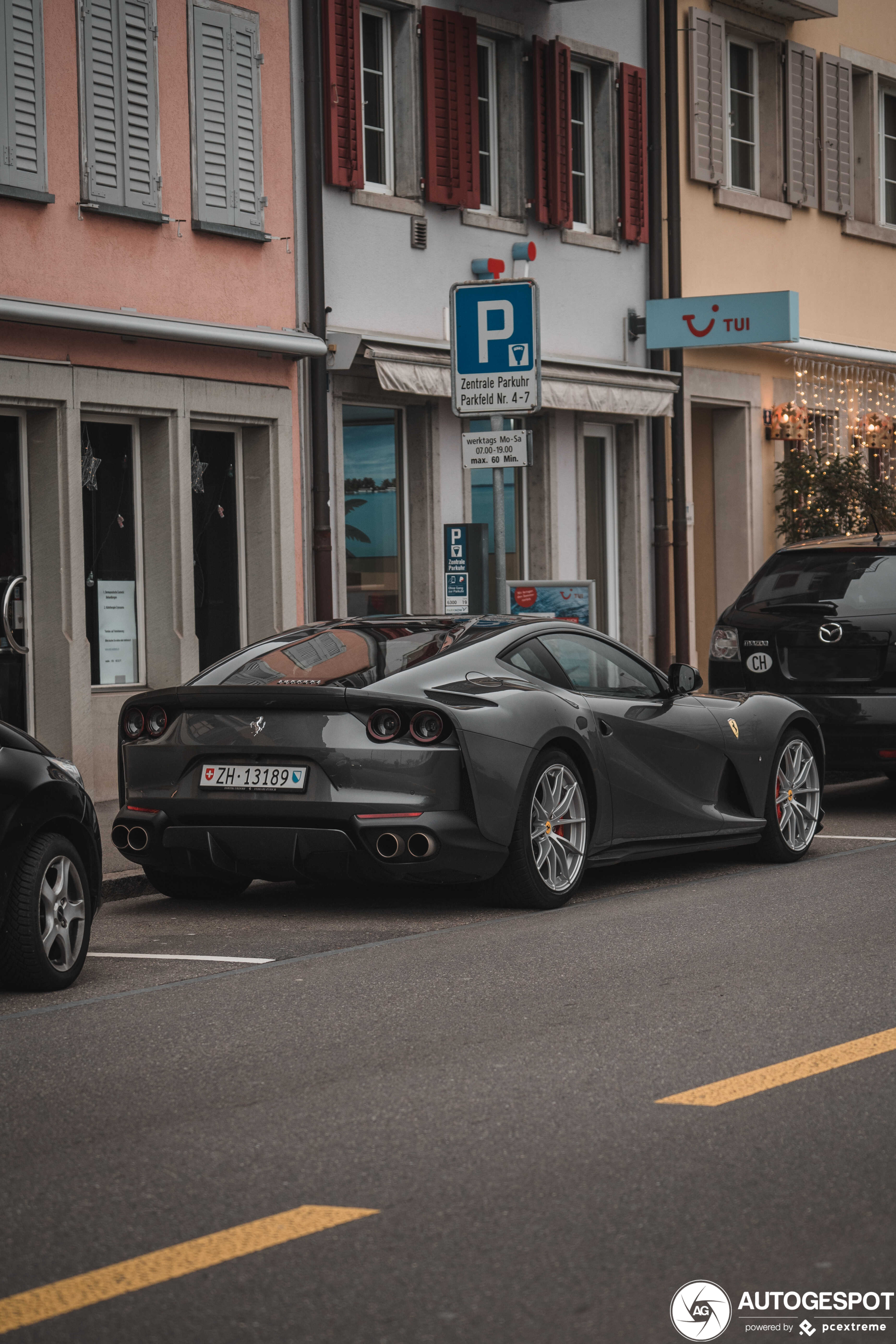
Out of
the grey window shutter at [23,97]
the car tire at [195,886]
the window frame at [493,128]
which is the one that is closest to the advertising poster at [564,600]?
the window frame at [493,128]

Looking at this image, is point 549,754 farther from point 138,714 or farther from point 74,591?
point 74,591

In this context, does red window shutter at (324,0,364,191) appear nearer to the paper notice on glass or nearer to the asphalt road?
the paper notice on glass

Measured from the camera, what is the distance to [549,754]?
9.05m

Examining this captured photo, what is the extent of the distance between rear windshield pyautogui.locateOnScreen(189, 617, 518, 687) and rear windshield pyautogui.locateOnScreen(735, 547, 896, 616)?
416 cm

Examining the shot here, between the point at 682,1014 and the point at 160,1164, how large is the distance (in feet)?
7.51

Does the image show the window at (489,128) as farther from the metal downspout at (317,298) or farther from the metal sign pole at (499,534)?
the metal sign pole at (499,534)

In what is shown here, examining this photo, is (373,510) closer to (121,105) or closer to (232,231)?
(232,231)

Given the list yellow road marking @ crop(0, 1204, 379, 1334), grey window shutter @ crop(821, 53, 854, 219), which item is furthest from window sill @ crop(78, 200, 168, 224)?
yellow road marking @ crop(0, 1204, 379, 1334)

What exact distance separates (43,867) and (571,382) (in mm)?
12540

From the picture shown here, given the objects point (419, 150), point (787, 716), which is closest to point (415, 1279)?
point (787, 716)

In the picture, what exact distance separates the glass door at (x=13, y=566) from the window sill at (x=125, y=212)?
162cm

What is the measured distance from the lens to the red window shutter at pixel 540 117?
1891 cm

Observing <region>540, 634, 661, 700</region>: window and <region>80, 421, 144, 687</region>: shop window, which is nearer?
<region>540, 634, 661, 700</region>: window

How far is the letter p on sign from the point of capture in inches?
504
